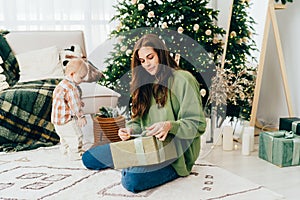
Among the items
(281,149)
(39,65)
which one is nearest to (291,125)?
(281,149)

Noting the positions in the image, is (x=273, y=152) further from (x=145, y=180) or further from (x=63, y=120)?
(x=63, y=120)

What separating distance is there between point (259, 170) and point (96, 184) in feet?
3.43

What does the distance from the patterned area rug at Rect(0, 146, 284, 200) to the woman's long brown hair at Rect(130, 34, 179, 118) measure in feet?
1.50

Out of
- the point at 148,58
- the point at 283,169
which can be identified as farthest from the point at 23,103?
the point at 283,169

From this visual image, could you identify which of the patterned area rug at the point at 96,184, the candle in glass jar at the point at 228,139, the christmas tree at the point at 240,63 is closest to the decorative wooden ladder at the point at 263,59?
the christmas tree at the point at 240,63

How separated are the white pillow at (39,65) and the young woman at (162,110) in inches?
53.3

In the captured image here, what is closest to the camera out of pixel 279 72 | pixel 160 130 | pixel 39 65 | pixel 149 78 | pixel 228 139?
pixel 160 130

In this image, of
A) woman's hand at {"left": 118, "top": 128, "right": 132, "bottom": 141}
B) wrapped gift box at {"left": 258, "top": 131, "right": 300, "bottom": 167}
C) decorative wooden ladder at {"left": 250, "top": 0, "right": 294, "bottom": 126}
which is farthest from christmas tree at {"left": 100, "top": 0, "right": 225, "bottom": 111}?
woman's hand at {"left": 118, "top": 128, "right": 132, "bottom": 141}

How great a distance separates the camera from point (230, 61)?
129 inches

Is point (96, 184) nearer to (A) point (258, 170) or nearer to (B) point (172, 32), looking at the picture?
(A) point (258, 170)

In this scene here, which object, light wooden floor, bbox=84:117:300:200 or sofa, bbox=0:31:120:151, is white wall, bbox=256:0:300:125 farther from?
sofa, bbox=0:31:120:151

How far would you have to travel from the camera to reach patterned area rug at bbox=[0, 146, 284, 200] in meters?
2.05

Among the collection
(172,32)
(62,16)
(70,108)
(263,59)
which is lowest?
(70,108)

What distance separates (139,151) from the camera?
6.81 feet
